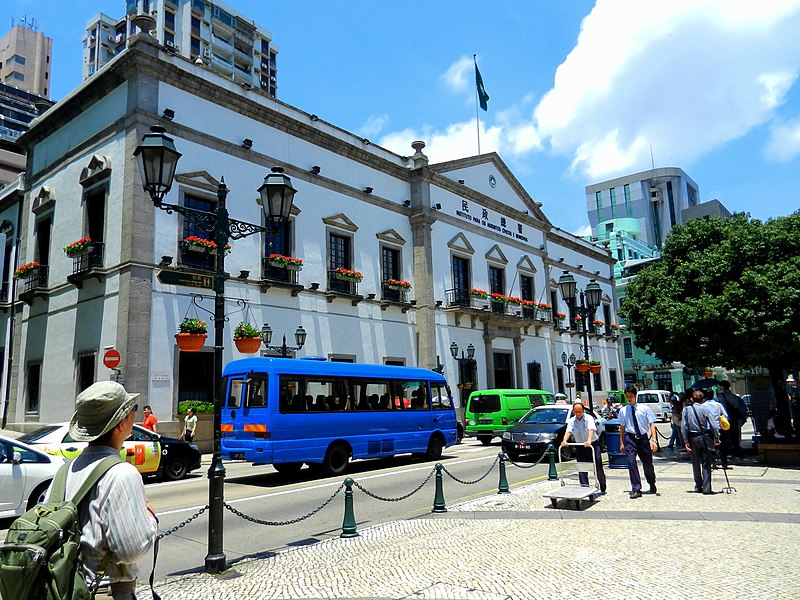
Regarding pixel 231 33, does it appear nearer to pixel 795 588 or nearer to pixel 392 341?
pixel 392 341

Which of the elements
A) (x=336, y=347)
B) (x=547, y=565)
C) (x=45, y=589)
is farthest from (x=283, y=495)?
(x=336, y=347)

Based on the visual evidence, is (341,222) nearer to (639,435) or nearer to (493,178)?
(493,178)

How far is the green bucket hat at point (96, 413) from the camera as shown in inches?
117

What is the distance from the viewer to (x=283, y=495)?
11953 mm

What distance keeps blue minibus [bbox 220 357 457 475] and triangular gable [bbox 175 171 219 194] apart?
8.61m

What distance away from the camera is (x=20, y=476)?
9.25m

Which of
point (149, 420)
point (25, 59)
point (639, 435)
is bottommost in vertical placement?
point (639, 435)

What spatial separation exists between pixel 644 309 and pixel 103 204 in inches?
710

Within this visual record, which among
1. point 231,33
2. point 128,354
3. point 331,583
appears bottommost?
point 331,583

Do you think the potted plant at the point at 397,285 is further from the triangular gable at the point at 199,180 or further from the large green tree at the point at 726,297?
the large green tree at the point at 726,297

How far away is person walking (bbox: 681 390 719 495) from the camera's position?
10.8 m

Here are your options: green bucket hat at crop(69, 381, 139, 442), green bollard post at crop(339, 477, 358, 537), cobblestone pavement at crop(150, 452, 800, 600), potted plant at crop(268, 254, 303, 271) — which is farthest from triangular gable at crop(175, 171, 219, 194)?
green bucket hat at crop(69, 381, 139, 442)

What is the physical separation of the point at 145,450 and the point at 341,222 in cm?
1480

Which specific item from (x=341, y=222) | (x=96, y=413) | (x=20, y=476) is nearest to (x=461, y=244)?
(x=341, y=222)
